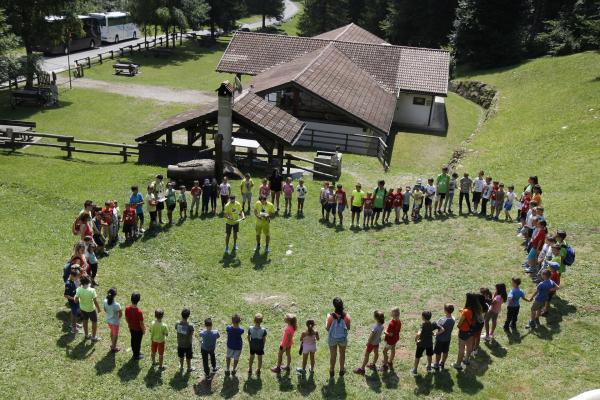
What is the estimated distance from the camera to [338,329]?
38.7 ft

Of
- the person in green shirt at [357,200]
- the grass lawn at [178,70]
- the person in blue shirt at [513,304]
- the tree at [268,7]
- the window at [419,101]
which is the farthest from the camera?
the tree at [268,7]

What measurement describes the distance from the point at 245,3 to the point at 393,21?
2779cm

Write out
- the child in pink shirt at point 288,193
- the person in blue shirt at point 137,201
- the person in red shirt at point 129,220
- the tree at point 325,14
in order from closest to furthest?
the person in red shirt at point 129,220 → the person in blue shirt at point 137,201 → the child in pink shirt at point 288,193 → the tree at point 325,14

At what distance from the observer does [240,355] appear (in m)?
12.8

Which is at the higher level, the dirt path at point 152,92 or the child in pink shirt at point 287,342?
the dirt path at point 152,92

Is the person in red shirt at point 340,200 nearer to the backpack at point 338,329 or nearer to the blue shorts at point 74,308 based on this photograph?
the backpack at point 338,329

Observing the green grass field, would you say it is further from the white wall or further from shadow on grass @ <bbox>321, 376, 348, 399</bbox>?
the white wall

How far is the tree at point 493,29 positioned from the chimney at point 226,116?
35.4 meters

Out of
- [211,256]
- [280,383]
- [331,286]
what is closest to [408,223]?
[331,286]

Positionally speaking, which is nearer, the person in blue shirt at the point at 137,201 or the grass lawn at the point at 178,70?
the person in blue shirt at the point at 137,201

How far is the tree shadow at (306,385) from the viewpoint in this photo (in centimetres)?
1157

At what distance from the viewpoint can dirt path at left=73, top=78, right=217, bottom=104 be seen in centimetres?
4597

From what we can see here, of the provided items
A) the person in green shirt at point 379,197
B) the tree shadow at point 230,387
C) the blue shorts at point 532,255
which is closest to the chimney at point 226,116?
the person in green shirt at point 379,197

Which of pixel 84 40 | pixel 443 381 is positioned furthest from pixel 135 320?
pixel 84 40
